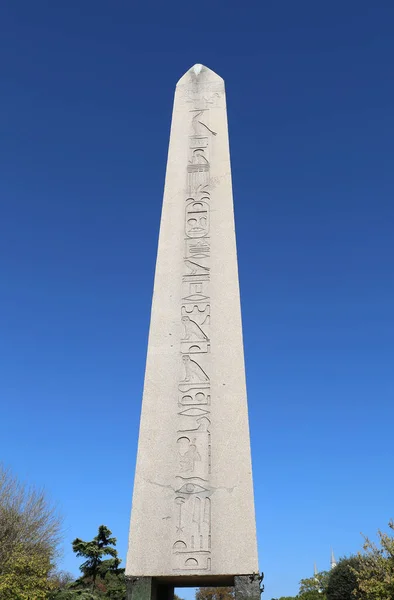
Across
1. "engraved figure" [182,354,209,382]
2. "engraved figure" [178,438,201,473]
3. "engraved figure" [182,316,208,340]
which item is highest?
"engraved figure" [182,316,208,340]

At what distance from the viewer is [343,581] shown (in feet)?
100

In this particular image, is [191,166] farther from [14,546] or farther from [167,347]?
[14,546]

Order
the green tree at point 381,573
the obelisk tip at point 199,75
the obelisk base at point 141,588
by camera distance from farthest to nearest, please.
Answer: the green tree at point 381,573 → the obelisk tip at point 199,75 → the obelisk base at point 141,588

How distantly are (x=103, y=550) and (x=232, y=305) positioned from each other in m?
23.8

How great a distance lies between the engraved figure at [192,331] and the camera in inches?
208

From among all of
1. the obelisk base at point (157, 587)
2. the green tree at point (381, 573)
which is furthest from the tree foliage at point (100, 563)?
the obelisk base at point (157, 587)

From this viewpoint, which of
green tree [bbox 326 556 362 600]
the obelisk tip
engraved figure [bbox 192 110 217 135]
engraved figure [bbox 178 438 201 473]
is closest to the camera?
engraved figure [bbox 178 438 201 473]

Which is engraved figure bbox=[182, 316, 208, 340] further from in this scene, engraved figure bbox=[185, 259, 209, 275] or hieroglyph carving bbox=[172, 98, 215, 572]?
engraved figure bbox=[185, 259, 209, 275]

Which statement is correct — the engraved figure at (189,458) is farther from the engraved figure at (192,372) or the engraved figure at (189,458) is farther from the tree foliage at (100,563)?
the tree foliage at (100,563)

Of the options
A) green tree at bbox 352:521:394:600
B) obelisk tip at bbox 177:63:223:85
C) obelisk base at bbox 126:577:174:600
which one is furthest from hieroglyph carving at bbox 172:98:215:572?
green tree at bbox 352:521:394:600

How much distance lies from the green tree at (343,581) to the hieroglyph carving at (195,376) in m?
28.6

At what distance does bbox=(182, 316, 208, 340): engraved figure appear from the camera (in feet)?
17.3

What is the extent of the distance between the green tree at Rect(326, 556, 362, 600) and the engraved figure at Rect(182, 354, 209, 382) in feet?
93.7

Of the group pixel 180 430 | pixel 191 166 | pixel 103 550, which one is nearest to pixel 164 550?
pixel 180 430
